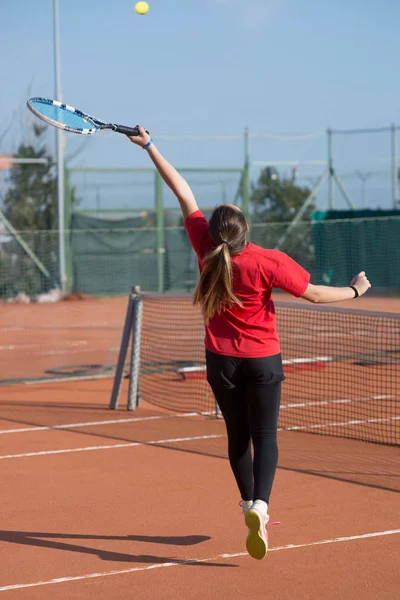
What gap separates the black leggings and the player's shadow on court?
574mm

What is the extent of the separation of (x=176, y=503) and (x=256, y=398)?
1.66 meters

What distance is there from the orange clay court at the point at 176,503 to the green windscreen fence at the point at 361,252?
14821 millimetres

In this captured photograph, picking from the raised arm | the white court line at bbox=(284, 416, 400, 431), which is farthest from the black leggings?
the white court line at bbox=(284, 416, 400, 431)

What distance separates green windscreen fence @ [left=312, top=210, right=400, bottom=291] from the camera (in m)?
25.7

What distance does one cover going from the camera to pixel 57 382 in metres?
11.5

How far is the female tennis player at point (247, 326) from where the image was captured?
4.55 metres

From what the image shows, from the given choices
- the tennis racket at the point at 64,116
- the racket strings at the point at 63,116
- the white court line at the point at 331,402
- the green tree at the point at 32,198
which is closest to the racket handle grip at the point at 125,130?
the tennis racket at the point at 64,116

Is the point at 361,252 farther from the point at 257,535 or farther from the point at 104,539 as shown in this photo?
the point at 257,535

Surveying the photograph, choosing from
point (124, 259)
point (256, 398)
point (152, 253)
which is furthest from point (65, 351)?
point (152, 253)

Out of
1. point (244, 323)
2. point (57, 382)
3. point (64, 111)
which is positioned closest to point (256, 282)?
point (244, 323)

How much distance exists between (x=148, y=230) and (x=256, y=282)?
2237 cm

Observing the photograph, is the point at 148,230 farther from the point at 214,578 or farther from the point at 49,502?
the point at 214,578

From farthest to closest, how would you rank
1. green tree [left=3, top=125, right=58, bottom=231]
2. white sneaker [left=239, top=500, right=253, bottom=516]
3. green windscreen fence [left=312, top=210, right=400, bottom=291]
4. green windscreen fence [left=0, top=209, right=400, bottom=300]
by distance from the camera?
green tree [left=3, top=125, right=58, bottom=231] < green windscreen fence [left=0, top=209, right=400, bottom=300] < green windscreen fence [left=312, top=210, right=400, bottom=291] < white sneaker [left=239, top=500, right=253, bottom=516]

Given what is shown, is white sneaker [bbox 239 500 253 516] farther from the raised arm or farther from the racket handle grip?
the racket handle grip
